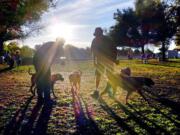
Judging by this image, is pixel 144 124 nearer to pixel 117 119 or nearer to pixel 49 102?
pixel 117 119

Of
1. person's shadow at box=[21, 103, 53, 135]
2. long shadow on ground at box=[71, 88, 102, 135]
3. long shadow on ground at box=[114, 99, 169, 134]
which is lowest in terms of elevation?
long shadow on ground at box=[114, 99, 169, 134]

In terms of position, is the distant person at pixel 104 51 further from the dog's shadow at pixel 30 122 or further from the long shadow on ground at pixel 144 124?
the dog's shadow at pixel 30 122

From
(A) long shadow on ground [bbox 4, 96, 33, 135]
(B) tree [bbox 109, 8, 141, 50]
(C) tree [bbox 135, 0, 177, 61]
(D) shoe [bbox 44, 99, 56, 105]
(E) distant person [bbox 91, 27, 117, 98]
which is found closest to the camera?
(A) long shadow on ground [bbox 4, 96, 33, 135]

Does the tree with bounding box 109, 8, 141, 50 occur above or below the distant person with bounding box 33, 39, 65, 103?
above

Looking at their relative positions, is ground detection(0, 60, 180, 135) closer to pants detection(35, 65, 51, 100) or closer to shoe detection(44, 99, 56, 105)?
shoe detection(44, 99, 56, 105)

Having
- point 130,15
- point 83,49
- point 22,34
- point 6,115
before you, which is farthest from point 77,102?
point 83,49

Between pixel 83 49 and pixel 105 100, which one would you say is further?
pixel 83 49

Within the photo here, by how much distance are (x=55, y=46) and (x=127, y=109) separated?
3.09 m

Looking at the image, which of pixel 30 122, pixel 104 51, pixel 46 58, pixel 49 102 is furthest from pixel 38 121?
pixel 104 51

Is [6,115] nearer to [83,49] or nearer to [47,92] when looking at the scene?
[47,92]

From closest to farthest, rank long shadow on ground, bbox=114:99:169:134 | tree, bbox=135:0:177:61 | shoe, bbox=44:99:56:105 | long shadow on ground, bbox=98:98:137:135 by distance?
long shadow on ground, bbox=114:99:169:134
long shadow on ground, bbox=98:98:137:135
shoe, bbox=44:99:56:105
tree, bbox=135:0:177:61

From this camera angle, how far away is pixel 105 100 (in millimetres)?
12984

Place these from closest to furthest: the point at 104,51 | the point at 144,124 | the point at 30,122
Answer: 1. the point at 144,124
2. the point at 30,122
3. the point at 104,51

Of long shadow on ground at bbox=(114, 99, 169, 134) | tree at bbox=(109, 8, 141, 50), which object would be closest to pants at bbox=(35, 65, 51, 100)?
long shadow on ground at bbox=(114, 99, 169, 134)
